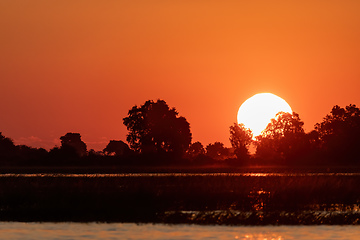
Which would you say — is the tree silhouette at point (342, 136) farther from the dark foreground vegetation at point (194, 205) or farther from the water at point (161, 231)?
the water at point (161, 231)

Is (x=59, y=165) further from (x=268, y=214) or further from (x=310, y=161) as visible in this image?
(x=268, y=214)

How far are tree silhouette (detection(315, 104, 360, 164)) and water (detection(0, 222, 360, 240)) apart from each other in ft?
438

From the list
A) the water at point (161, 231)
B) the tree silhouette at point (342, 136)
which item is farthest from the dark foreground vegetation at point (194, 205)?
the tree silhouette at point (342, 136)

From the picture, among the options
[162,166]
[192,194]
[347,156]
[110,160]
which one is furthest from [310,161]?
[192,194]

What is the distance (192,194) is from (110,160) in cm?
11735

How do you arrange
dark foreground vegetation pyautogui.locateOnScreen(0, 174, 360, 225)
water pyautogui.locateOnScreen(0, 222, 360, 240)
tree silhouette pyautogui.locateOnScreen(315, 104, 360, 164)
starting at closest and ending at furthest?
water pyautogui.locateOnScreen(0, 222, 360, 240)
dark foreground vegetation pyautogui.locateOnScreen(0, 174, 360, 225)
tree silhouette pyautogui.locateOnScreen(315, 104, 360, 164)

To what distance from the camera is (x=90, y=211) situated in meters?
47.2

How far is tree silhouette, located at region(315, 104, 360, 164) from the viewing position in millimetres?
172375

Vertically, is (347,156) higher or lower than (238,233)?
higher

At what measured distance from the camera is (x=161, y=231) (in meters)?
38.4

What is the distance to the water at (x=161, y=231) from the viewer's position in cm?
3591

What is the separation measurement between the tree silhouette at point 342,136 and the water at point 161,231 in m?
134

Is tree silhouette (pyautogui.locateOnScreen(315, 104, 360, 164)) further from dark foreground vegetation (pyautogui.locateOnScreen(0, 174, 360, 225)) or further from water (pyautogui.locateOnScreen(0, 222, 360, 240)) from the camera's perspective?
water (pyautogui.locateOnScreen(0, 222, 360, 240))

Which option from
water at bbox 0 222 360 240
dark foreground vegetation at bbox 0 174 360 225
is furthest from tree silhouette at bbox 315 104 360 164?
water at bbox 0 222 360 240
